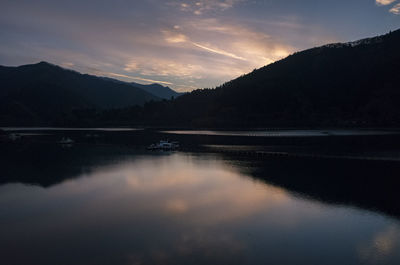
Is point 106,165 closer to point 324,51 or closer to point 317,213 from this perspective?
point 317,213

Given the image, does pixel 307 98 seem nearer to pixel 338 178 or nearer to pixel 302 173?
pixel 302 173

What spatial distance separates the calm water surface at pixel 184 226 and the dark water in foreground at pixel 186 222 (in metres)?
0.05

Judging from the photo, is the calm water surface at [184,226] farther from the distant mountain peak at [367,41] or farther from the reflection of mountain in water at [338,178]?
the distant mountain peak at [367,41]

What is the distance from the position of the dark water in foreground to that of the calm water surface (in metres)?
0.05

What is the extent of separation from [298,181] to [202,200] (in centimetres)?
910

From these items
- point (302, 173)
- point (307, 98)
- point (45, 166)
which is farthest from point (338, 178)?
point (307, 98)

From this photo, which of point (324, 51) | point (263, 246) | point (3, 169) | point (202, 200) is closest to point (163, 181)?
point (202, 200)

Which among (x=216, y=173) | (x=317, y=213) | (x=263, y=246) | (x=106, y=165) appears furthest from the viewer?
(x=106, y=165)

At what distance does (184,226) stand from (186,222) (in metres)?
0.68

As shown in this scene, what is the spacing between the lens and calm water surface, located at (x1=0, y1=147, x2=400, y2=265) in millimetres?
12336

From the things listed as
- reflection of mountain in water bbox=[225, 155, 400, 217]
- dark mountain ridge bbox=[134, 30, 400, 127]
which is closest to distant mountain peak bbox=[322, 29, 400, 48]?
dark mountain ridge bbox=[134, 30, 400, 127]

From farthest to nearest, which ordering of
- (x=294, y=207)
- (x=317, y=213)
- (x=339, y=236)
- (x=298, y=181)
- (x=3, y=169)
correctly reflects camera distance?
(x=3, y=169)
(x=298, y=181)
(x=294, y=207)
(x=317, y=213)
(x=339, y=236)

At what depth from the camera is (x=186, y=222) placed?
1645 centimetres

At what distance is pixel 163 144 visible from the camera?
52.1 meters
